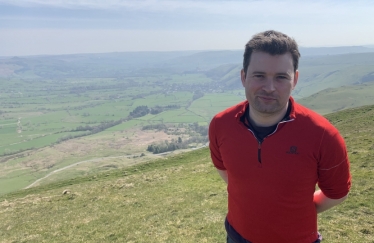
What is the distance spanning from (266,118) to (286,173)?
2.92 feet

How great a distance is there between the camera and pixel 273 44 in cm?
434

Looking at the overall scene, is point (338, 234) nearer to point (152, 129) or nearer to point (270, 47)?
point (270, 47)

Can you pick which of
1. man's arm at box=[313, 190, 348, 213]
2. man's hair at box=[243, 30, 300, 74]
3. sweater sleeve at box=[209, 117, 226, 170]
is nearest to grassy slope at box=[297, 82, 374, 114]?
sweater sleeve at box=[209, 117, 226, 170]

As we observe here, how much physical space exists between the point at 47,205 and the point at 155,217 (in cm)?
1139

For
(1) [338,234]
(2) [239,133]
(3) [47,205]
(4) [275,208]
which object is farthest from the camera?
(3) [47,205]

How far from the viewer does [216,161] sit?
613cm

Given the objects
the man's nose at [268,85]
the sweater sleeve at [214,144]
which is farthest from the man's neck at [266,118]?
the sweater sleeve at [214,144]

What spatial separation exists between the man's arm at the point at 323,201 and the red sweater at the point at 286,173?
0.12m

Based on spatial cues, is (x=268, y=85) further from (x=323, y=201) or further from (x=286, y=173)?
(x=323, y=201)

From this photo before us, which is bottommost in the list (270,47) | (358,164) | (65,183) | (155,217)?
(65,183)

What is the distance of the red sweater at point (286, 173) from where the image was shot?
169 inches

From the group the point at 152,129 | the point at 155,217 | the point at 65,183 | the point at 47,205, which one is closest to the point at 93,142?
the point at 152,129

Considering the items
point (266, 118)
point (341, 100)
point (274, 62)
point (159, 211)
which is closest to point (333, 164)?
point (266, 118)

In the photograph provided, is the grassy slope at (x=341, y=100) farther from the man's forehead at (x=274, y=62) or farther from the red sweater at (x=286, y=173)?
the man's forehead at (x=274, y=62)
